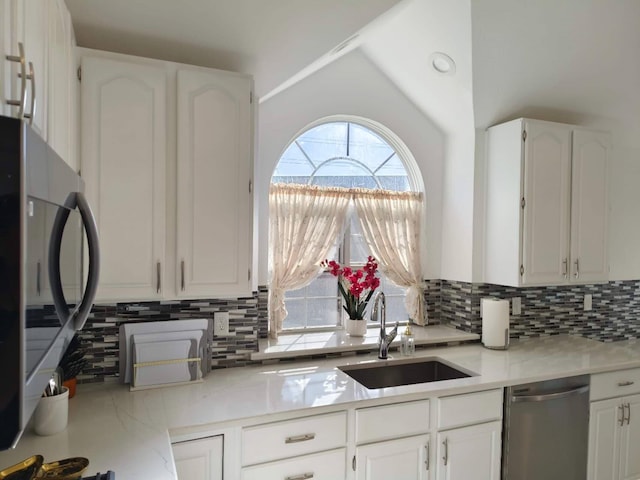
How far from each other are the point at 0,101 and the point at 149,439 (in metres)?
1.19

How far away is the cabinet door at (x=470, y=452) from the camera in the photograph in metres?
2.02

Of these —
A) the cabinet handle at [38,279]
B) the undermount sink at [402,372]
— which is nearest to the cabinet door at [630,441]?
the undermount sink at [402,372]

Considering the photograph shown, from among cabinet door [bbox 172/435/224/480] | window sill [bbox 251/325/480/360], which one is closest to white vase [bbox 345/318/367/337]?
window sill [bbox 251/325/480/360]

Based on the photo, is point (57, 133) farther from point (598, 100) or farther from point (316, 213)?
point (598, 100)

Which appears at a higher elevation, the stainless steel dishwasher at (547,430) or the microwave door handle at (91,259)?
the microwave door handle at (91,259)

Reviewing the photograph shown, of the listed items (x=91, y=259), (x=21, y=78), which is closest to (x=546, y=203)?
(x=91, y=259)

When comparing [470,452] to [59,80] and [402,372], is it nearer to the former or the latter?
[402,372]

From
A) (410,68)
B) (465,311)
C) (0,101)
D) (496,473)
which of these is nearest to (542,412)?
(496,473)

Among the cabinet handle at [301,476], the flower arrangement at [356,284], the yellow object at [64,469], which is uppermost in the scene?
the flower arrangement at [356,284]

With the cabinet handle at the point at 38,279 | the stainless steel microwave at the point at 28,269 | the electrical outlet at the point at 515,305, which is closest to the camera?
the stainless steel microwave at the point at 28,269

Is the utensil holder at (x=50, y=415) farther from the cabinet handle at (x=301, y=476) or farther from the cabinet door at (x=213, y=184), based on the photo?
the cabinet handle at (x=301, y=476)

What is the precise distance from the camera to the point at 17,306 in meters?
0.49

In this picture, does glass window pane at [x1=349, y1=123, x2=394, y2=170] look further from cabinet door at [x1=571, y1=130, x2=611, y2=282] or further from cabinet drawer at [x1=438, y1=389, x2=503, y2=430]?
cabinet drawer at [x1=438, y1=389, x2=503, y2=430]

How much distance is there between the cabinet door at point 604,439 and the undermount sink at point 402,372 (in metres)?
0.81
